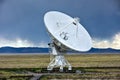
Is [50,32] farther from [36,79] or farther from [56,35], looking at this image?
[36,79]

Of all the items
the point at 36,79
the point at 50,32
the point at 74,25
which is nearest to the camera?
the point at 36,79

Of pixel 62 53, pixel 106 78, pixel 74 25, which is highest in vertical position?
pixel 74 25

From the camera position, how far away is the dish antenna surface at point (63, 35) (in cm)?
6781

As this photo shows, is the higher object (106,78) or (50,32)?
(50,32)

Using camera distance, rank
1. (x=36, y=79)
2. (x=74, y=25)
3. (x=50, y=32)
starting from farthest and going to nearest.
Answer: (x=74, y=25) < (x=50, y=32) < (x=36, y=79)

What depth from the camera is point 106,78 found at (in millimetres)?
59500

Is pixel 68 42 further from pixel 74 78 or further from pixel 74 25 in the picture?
pixel 74 78

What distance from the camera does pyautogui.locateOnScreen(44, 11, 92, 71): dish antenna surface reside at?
67812 millimetres

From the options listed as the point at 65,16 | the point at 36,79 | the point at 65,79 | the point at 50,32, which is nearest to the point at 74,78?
the point at 65,79

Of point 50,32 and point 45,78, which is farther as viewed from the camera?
point 50,32

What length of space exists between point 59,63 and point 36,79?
15203 mm

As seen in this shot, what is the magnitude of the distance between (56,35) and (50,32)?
6.20ft

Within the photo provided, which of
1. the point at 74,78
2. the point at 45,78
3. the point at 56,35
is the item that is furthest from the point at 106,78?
the point at 56,35

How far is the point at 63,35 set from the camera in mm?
69812
